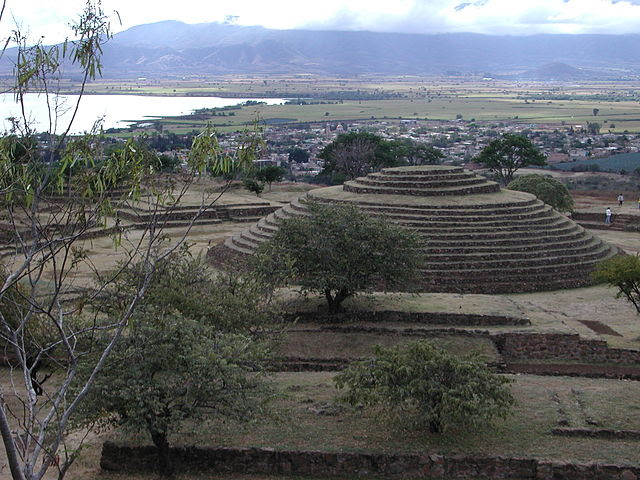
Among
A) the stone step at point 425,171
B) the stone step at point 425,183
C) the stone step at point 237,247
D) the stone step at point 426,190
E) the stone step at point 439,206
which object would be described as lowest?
the stone step at point 237,247

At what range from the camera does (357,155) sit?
62.8 meters

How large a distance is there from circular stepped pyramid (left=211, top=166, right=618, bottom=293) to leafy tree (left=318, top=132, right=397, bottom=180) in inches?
1013

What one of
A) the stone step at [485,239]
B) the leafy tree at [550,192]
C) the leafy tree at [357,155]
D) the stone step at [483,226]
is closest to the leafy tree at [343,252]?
the stone step at [485,239]

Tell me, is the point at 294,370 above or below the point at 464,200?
below

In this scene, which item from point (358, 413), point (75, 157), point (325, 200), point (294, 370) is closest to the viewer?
point (75, 157)

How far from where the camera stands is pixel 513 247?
3102 centimetres

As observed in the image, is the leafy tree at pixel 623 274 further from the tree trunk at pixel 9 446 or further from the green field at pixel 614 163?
the green field at pixel 614 163

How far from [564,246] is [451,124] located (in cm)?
11013

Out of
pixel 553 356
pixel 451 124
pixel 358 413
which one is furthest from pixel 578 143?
pixel 358 413

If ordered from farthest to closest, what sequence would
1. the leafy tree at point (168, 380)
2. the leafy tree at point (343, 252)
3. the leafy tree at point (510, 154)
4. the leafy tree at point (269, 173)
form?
the leafy tree at point (510, 154), the leafy tree at point (269, 173), the leafy tree at point (343, 252), the leafy tree at point (168, 380)

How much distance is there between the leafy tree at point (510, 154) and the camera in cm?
6100

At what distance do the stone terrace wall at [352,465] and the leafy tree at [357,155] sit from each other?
161 feet

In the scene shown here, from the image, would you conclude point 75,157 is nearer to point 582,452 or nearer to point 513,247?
point 582,452

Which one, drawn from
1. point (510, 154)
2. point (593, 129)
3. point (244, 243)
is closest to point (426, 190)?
point (244, 243)
